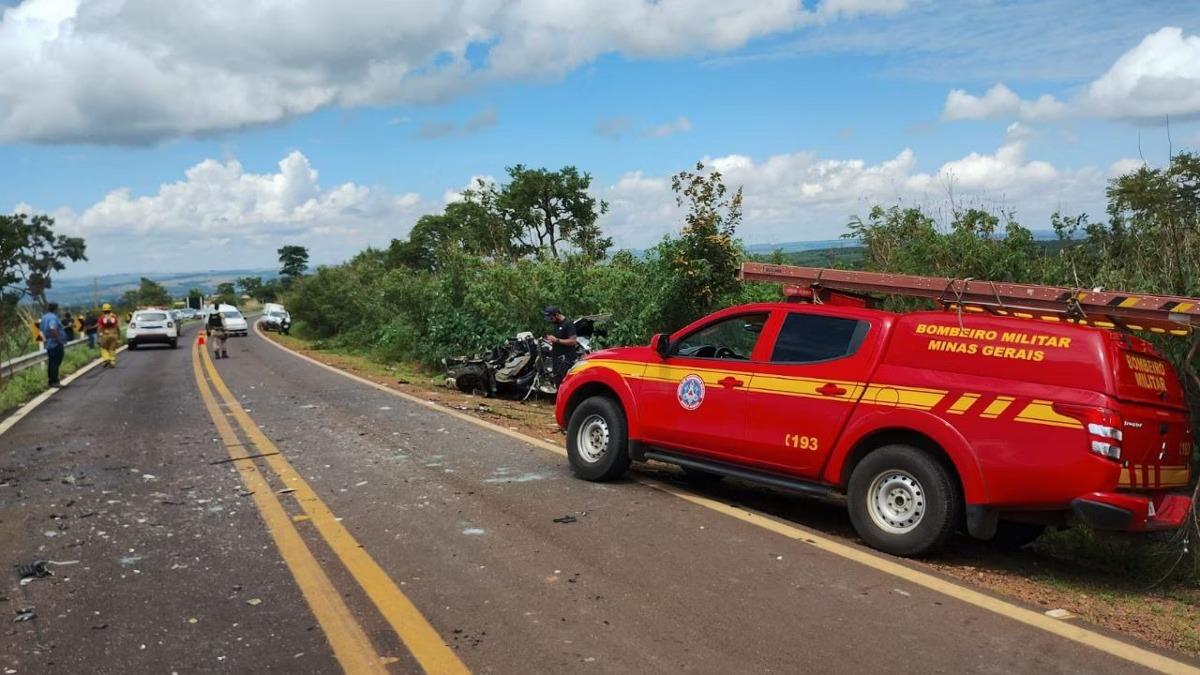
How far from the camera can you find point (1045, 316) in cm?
579

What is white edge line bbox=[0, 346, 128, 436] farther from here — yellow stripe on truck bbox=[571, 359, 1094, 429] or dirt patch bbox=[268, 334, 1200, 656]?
dirt patch bbox=[268, 334, 1200, 656]

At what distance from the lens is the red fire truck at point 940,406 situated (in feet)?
16.5

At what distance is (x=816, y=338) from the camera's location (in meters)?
6.43

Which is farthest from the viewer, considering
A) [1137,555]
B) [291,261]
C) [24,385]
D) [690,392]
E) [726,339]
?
[291,261]

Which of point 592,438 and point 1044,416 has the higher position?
point 1044,416

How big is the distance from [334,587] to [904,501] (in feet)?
11.9

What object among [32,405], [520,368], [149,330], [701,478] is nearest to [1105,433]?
[701,478]

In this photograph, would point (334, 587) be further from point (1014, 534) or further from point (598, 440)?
point (1014, 534)

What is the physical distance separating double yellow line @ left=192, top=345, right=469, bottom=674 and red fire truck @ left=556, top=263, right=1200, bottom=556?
2.78 metres

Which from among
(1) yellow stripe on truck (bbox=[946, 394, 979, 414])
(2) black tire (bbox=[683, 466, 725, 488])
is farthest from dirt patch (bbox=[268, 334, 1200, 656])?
(2) black tire (bbox=[683, 466, 725, 488])

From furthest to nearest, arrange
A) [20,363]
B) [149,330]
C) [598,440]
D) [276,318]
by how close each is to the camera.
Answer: [276,318]
[149,330]
[20,363]
[598,440]

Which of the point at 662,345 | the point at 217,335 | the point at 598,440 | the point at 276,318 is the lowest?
the point at 598,440

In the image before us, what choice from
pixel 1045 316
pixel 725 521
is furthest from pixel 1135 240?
pixel 725 521

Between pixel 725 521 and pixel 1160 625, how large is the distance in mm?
2754
